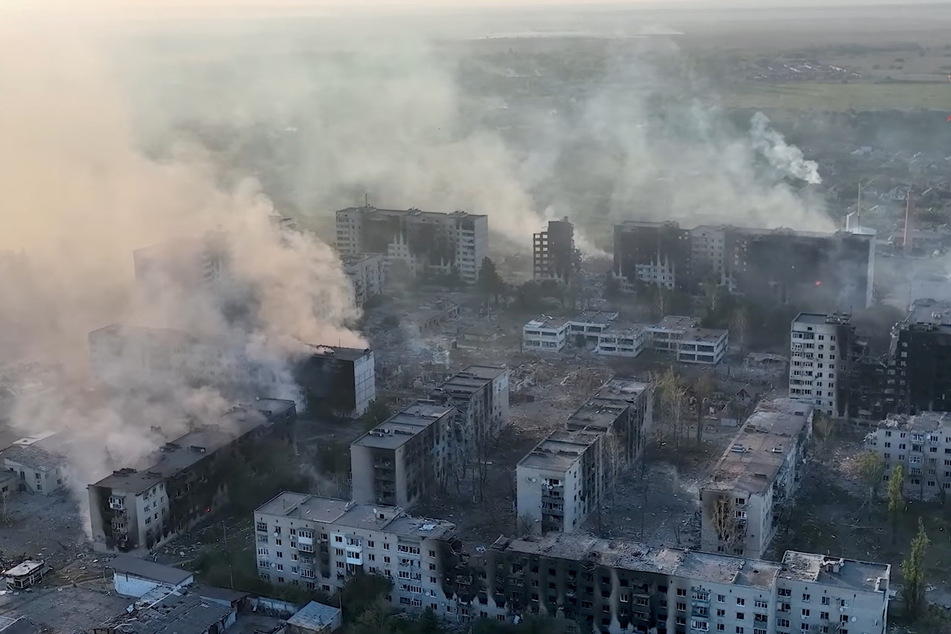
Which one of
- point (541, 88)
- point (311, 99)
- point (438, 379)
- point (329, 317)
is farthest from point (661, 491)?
point (541, 88)

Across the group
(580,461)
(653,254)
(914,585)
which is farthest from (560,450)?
(653,254)

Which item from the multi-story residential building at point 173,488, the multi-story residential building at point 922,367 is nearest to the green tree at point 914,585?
the multi-story residential building at point 922,367

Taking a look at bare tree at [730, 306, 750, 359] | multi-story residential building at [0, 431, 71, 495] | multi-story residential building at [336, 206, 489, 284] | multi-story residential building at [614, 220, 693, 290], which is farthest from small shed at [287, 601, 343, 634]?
multi-story residential building at [336, 206, 489, 284]

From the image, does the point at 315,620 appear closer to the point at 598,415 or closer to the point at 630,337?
the point at 598,415

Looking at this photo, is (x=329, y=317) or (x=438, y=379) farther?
(x=329, y=317)

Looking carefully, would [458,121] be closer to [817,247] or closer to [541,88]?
[541,88]

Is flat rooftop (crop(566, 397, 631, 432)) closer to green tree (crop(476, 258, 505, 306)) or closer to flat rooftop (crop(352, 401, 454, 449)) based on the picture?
flat rooftop (crop(352, 401, 454, 449))
